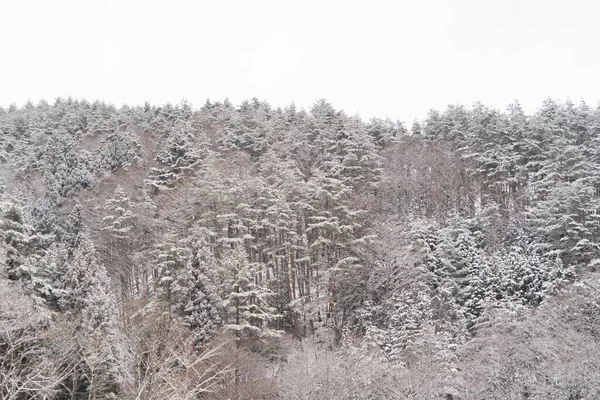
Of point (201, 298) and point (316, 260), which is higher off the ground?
point (316, 260)

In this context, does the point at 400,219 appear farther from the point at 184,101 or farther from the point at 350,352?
the point at 184,101

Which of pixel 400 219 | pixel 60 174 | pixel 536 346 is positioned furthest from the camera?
pixel 60 174

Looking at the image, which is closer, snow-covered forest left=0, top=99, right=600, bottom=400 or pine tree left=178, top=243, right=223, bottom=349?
snow-covered forest left=0, top=99, right=600, bottom=400

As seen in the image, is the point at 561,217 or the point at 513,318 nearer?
the point at 513,318

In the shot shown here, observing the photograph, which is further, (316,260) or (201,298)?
(316,260)

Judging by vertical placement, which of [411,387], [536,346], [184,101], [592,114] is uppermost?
[184,101]

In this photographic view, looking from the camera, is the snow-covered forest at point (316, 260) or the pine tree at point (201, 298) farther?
the pine tree at point (201, 298)

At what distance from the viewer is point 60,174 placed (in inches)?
1769

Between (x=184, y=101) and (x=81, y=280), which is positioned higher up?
(x=184, y=101)

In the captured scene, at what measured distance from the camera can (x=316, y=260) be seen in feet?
104

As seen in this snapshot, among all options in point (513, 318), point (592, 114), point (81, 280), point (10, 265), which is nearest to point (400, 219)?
point (513, 318)

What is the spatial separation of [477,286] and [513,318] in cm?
549

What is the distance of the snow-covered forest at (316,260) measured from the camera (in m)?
18.8

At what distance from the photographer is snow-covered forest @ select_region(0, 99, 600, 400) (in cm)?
1883
